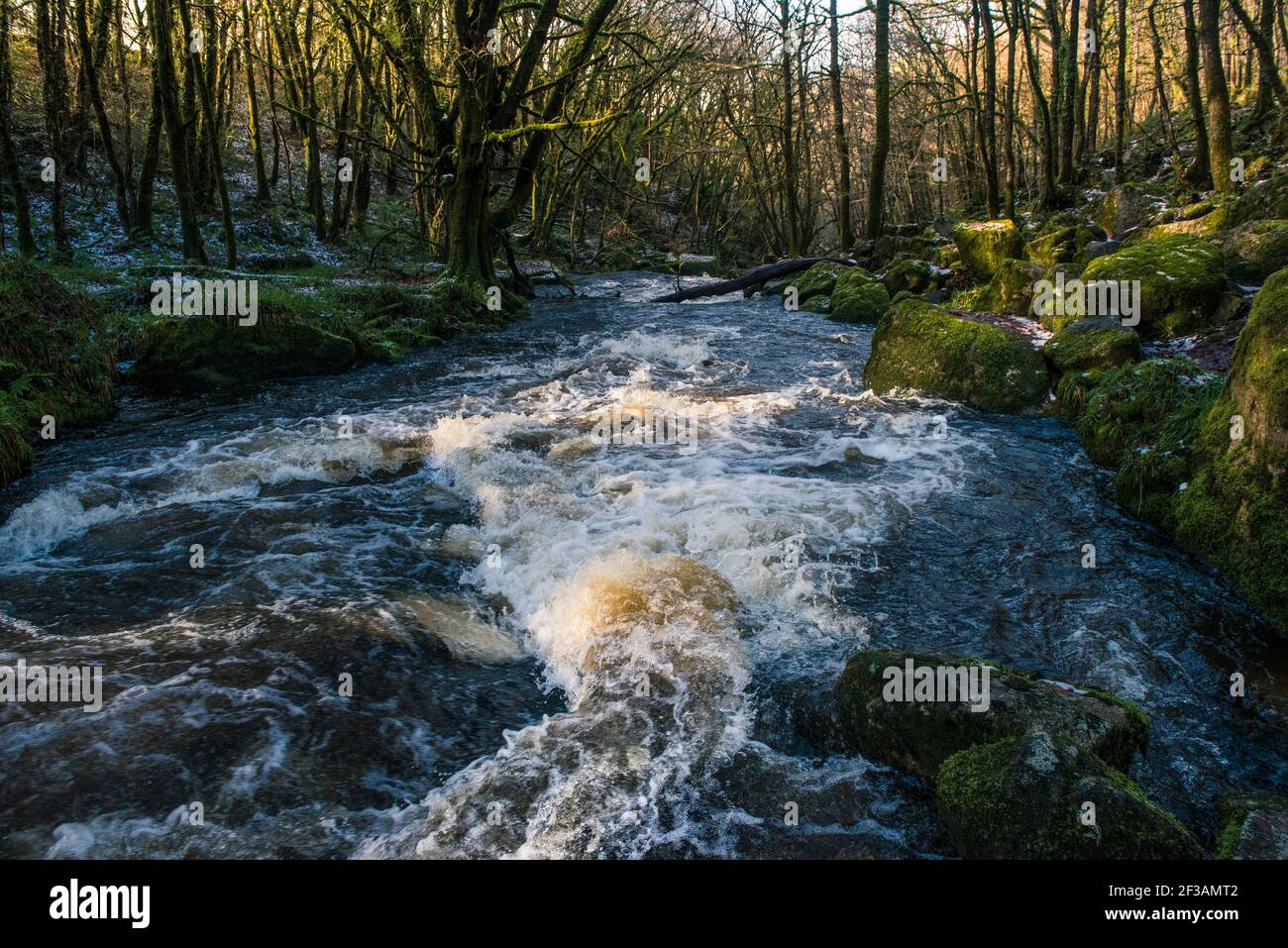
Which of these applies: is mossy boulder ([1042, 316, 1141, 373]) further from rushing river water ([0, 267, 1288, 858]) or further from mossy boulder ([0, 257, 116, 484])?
mossy boulder ([0, 257, 116, 484])

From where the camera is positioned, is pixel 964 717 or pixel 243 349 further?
pixel 243 349

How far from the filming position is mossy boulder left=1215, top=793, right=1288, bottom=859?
2.77m

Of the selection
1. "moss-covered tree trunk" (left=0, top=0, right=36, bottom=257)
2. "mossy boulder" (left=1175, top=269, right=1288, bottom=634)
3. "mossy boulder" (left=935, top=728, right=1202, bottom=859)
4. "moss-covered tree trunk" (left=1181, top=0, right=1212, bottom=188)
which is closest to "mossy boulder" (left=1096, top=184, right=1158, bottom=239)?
"moss-covered tree trunk" (left=1181, top=0, right=1212, bottom=188)

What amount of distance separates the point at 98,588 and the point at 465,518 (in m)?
2.60

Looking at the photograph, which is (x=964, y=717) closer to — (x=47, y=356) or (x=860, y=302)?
(x=47, y=356)

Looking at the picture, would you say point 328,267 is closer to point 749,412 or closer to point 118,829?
point 749,412

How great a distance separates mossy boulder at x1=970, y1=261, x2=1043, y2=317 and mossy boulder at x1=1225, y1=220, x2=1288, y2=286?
8.41ft

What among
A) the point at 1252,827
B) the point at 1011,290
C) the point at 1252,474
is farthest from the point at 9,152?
the point at 1252,827

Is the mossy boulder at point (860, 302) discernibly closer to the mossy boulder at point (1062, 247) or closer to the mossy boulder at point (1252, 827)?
the mossy boulder at point (1062, 247)

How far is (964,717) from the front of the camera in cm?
336

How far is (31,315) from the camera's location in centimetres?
841

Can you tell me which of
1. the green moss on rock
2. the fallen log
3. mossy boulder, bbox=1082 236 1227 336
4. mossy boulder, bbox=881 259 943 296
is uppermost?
the fallen log

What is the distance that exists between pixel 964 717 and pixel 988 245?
13641mm

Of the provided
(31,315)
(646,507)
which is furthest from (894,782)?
(31,315)
